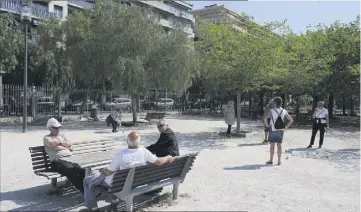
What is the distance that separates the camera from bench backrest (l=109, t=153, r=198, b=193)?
16.5ft

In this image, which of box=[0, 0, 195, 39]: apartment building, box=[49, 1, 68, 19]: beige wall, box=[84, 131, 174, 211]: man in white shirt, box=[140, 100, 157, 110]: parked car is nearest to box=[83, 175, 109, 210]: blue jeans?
box=[84, 131, 174, 211]: man in white shirt

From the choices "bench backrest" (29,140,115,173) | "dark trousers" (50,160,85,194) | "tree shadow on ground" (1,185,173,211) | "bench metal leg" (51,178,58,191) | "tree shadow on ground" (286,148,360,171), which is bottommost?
"tree shadow on ground" (286,148,360,171)

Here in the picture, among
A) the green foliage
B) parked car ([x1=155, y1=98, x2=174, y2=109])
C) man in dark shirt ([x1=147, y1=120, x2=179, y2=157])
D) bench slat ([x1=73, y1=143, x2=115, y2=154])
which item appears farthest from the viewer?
parked car ([x1=155, y1=98, x2=174, y2=109])

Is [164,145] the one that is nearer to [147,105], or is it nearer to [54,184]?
[54,184]

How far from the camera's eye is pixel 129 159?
5.26m

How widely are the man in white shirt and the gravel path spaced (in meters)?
0.41

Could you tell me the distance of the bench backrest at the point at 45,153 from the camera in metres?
6.32

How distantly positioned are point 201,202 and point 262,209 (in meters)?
0.92

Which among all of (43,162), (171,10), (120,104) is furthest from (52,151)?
(171,10)

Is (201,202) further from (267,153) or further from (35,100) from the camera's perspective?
(35,100)

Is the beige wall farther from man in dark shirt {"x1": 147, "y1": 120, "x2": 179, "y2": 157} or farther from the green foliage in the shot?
man in dark shirt {"x1": 147, "y1": 120, "x2": 179, "y2": 157}

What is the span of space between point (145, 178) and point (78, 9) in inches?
2037

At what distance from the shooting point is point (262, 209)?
610 centimetres

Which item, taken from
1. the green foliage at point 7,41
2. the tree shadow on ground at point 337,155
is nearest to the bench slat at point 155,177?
the tree shadow on ground at point 337,155
